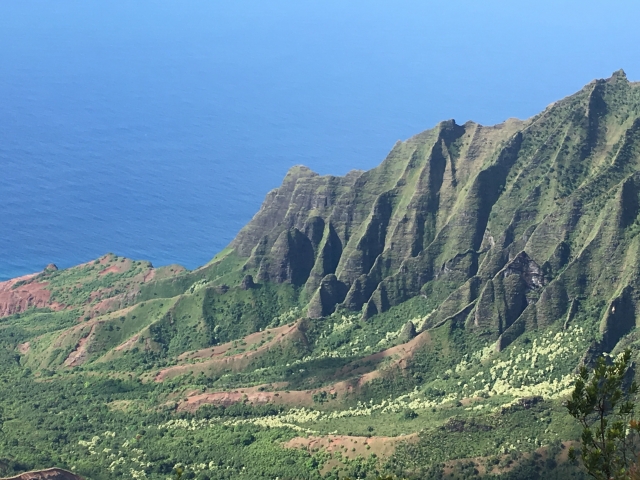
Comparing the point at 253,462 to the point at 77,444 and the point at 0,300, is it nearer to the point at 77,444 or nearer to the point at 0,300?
the point at 77,444

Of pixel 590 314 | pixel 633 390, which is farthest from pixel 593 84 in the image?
pixel 633 390

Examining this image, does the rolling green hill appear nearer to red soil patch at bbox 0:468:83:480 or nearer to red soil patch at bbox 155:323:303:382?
red soil patch at bbox 155:323:303:382

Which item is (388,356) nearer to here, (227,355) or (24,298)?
(227,355)

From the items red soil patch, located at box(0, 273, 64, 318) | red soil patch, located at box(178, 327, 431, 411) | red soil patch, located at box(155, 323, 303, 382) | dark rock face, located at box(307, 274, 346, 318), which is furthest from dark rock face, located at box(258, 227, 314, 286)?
red soil patch, located at box(0, 273, 64, 318)

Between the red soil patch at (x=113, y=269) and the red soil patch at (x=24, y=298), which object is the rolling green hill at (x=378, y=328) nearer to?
the red soil patch at (x=24, y=298)

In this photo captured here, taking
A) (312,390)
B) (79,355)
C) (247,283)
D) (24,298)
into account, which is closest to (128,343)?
(79,355)

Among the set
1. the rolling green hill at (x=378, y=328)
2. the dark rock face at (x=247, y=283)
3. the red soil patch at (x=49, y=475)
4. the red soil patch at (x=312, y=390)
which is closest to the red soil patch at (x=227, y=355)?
the rolling green hill at (x=378, y=328)
